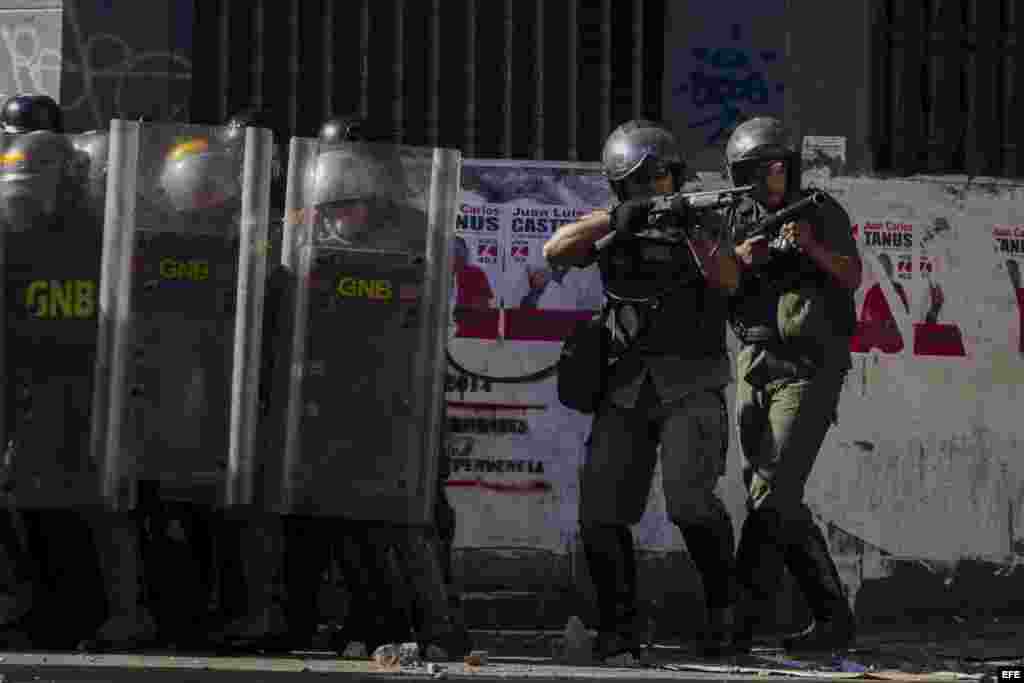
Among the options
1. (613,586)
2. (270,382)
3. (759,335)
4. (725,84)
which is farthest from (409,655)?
(725,84)

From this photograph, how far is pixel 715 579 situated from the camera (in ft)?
21.6

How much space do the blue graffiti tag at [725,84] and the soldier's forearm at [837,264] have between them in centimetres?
328

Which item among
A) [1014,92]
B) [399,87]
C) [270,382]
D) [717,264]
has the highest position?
[1014,92]

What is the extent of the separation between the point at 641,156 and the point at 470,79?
3.57 m

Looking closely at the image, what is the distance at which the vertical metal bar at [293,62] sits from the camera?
10.0m

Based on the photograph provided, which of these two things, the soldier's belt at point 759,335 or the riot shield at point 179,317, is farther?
the soldier's belt at point 759,335

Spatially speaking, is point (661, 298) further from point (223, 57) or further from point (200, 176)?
point (223, 57)

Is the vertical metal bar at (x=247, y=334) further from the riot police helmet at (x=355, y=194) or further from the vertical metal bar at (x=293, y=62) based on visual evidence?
the vertical metal bar at (x=293, y=62)

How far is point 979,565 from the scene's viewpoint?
8156 millimetres

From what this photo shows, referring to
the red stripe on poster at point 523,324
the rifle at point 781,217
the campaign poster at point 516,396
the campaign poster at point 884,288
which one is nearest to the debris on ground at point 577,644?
the campaign poster at point 516,396

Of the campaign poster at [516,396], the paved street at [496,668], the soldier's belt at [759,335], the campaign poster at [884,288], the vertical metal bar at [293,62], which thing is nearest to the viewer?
the paved street at [496,668]

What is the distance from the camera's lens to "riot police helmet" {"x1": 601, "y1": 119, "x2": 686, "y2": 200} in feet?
21.9

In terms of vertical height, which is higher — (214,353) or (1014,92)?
(1014,92)

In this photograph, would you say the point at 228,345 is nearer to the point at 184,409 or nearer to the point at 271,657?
the point at 184,409
